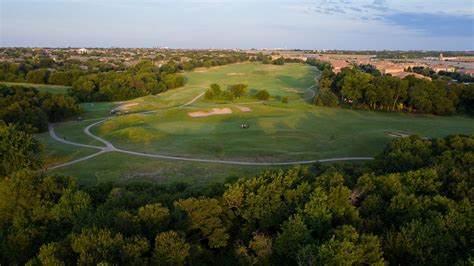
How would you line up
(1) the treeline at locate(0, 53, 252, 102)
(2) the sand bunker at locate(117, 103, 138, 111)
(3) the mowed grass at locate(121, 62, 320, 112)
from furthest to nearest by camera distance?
(1) the treeline at locate(0, 53, 252, 102), (3) the mowed grass at locate(121, 62, 320, 112), (2) the sand bunker at locate(117, 103, 138, 111)

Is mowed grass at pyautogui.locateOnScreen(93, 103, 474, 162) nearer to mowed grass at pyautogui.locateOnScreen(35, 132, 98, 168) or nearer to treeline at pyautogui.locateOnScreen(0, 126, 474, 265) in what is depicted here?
mowed grass at pyautogui.locateOnScreen(35, 132, 98, 168)

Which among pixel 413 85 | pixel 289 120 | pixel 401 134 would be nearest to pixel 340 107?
pixel 413 85

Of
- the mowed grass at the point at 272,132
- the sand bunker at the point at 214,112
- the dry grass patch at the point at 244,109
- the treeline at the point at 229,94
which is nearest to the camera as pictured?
the mowed grass at the point at 272,132

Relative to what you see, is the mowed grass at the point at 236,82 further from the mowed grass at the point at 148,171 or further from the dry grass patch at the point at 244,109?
the mowed grass at the point at 148,171

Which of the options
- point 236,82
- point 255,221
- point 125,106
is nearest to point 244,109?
point 125,106

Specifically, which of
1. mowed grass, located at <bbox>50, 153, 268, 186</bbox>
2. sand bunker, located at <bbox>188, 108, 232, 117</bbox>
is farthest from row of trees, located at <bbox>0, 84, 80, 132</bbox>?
sand bunker, located at <bbox>188, 108, 232, 117</bbox>

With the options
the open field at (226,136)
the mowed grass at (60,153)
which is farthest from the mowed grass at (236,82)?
the mowed grass at (60,153)

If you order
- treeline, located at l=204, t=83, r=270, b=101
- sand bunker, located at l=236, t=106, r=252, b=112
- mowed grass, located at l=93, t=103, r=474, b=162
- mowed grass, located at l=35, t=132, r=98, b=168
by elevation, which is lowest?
mowed grass, located at l=35, t=132, r=98, b=168
